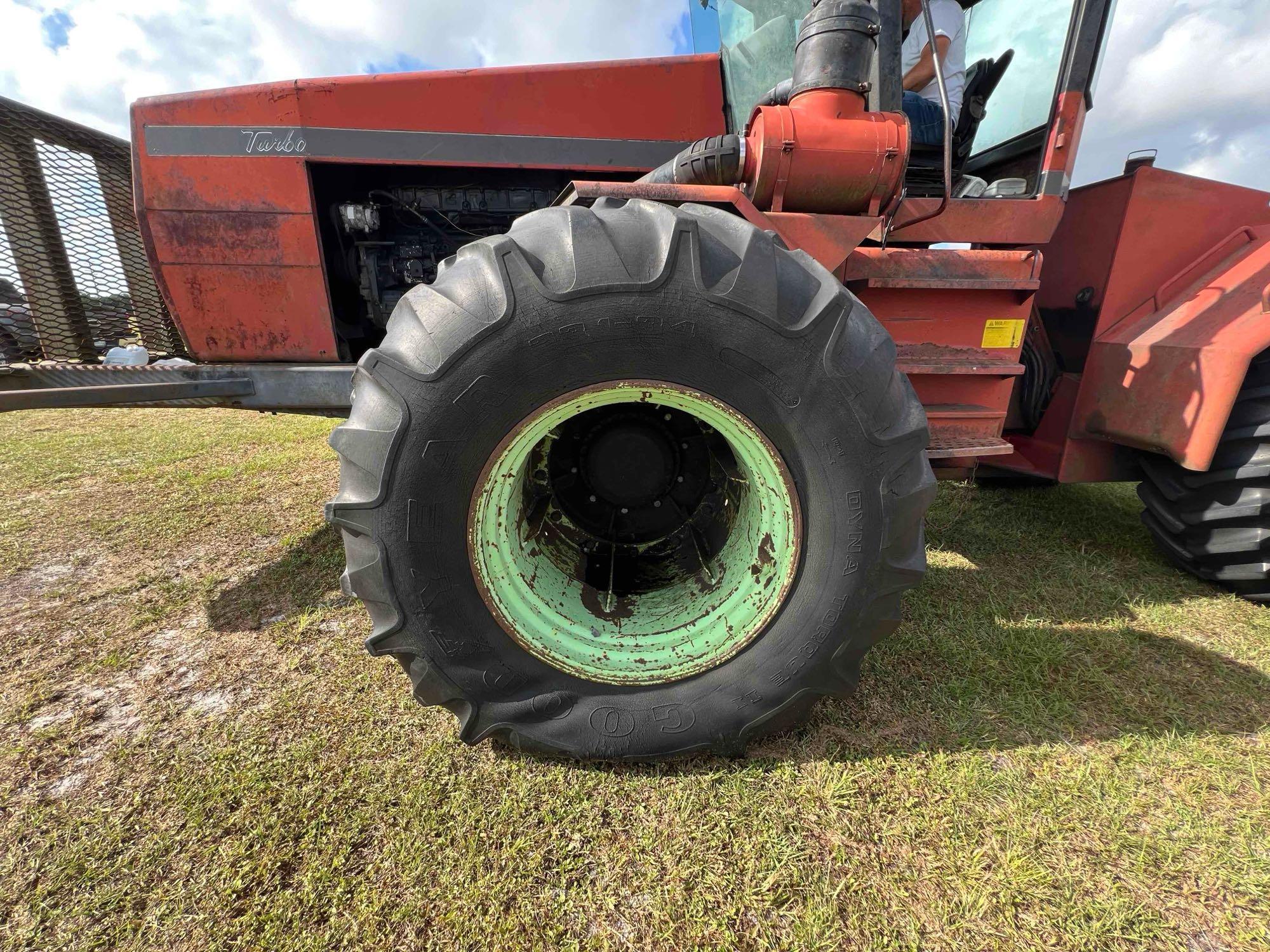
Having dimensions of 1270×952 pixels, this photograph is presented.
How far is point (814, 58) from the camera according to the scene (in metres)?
1.77

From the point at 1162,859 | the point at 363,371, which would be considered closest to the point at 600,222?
the point at 363,371

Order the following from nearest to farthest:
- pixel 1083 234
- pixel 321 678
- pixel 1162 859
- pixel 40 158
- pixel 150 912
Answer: pixel 150 912
pixel 1162 859
pixel 321 678
pixel 40 158
pixel 1083 234

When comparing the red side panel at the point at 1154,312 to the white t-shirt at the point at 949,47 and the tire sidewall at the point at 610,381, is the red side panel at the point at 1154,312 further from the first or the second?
the tire sidewall at the point at 610,381

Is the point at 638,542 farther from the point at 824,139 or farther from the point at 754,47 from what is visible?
the point at 754,47

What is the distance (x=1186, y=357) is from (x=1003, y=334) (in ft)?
2.27

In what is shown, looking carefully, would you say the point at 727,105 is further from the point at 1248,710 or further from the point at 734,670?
the point at 1248,710

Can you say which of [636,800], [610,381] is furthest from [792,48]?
[636,800]

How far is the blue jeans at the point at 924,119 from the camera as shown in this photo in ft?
7.47

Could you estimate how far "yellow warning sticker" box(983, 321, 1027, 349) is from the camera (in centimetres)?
212

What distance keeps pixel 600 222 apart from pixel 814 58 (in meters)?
1.02

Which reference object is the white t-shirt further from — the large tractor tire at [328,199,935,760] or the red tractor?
the large tractor tire at [328,199,935,760]

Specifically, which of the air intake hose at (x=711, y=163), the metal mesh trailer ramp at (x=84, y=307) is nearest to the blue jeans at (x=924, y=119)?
the air intake hose at (x=711, y=163)

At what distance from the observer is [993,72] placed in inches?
94.7

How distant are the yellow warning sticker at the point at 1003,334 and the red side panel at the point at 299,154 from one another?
136 centimetres
